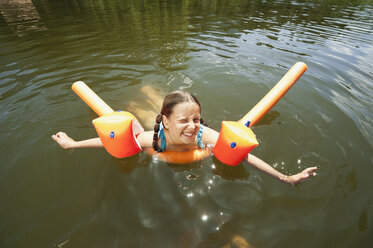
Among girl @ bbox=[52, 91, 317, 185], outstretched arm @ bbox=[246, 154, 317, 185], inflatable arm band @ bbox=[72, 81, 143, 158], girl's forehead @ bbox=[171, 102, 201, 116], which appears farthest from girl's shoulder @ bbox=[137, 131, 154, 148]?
outstretched arm @ bbox=[246, 154, 317, 185]

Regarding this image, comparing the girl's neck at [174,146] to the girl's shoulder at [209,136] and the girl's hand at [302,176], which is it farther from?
the girl's hand at [302,176]

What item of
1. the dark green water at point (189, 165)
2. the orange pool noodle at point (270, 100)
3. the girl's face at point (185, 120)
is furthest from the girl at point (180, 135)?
the orange pool noodle at point (270, 100)

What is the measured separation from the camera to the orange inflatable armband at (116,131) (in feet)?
7.53

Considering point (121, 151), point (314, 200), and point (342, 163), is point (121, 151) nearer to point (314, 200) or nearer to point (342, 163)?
point (314, 200)

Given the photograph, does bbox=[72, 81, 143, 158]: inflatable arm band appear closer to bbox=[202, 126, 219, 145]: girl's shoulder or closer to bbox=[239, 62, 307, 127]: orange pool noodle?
bbox=[202, 126, 219, 145]: girl's shoulder

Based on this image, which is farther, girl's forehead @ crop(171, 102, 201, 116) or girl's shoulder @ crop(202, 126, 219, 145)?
girl's shoulder @ crop(202, 126, 219, 145)

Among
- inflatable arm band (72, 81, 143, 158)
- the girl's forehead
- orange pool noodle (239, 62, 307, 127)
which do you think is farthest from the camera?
orange pool noodle (239, 62, 307, 127)

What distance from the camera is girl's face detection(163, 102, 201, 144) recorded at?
2.10m

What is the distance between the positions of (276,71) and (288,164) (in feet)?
10.7

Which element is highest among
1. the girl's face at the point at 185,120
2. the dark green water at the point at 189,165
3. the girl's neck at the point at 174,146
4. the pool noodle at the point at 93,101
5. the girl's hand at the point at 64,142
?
the girl's face at the point at 185,120

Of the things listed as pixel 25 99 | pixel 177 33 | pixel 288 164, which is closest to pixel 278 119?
pixel 288 164

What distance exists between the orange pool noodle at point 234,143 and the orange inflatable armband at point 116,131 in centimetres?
115

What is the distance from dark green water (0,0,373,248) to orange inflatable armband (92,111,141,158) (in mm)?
383

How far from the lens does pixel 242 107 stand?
12.7 ft
